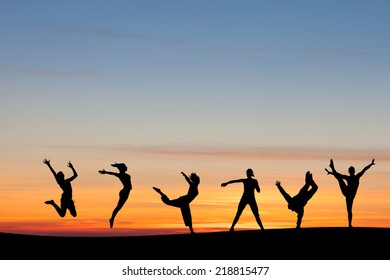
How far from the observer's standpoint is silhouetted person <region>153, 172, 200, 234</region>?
3225 centimetres

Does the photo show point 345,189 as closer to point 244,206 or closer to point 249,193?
point 249,193

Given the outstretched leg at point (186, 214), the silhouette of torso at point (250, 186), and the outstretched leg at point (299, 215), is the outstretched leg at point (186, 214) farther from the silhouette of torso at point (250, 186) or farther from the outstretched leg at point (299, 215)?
the outstretched leg at point (299, 215)

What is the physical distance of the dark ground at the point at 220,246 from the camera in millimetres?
29250

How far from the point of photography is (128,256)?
2981 centimetres

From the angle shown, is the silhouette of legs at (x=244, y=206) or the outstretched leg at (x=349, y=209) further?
the outstretched leg at (x=349, y=209)

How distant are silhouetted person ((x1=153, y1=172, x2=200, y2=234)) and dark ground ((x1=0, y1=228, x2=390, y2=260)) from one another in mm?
838

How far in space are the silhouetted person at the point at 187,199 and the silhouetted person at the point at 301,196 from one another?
10.9ft

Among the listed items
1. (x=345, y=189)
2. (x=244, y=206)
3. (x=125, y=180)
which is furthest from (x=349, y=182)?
(x=125, y=180)

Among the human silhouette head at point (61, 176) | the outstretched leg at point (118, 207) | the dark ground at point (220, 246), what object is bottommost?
the dark ground at point (220, 246)

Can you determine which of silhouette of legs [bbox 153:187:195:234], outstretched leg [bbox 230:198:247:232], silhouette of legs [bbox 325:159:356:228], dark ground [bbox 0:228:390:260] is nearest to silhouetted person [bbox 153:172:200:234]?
silhouette of legs [bbox 153:187:195:234]

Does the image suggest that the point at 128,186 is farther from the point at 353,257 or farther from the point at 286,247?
the point at 353,257

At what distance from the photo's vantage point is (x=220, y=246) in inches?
1210

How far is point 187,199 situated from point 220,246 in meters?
2.70

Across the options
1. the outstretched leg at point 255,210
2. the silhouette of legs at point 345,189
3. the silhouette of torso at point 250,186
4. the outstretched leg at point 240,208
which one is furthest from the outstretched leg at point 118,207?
the silhouette of legs at point 345,189
